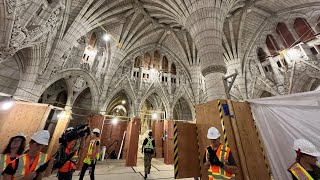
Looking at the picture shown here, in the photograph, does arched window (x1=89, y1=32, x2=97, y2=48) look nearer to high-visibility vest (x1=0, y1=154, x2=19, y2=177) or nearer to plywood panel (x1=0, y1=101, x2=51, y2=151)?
plywood panel (x1=0, y1=101, x2=51, y2=151)

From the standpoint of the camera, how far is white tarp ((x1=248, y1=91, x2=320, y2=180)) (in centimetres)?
315

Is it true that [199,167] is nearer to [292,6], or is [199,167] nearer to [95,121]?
[95,121]

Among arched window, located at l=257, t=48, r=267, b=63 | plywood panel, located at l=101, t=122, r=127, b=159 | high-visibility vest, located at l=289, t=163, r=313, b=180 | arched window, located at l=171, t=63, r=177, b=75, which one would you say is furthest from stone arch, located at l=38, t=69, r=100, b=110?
arched window, located at l=257, t=48, r=267, b=63

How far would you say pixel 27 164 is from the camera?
2.05m

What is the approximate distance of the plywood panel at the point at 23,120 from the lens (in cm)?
510

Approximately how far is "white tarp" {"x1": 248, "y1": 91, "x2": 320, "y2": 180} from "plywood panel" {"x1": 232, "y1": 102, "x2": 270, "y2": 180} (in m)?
0.33

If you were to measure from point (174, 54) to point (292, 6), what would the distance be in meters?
11.6

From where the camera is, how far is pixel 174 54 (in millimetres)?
17906

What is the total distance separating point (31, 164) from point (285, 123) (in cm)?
528

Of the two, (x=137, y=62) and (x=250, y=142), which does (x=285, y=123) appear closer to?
(x=250, y=142)

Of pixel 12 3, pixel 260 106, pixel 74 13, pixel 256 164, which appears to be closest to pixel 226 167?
pixel 256 164

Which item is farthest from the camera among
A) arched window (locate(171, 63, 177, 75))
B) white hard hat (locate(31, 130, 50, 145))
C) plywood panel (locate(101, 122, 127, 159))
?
arched window (locate(171, 63, 177, 75))

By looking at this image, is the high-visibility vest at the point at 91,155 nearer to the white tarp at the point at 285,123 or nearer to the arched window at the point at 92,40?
the white tarp at the point at 285,123

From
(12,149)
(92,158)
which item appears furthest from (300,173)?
(92,158)
